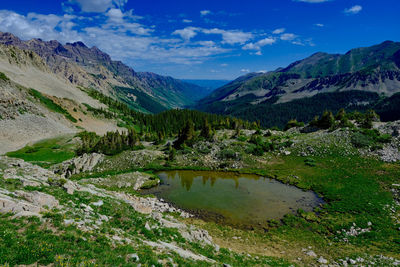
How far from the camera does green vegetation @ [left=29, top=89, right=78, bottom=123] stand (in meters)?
112

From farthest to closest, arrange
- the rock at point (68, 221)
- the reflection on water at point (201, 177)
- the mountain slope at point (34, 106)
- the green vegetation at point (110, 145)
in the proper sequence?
the mountain slope at point (34, 106), the green vegetation at point (110, 145), the reflection on water at point (201, 177), the rock at point (68, 221)

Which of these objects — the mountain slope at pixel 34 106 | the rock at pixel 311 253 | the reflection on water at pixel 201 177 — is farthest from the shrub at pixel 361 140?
the mountain slope at pixel 34 106

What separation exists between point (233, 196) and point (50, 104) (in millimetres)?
120458

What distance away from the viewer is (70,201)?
18062mm

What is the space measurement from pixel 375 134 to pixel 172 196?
5999 centimetres

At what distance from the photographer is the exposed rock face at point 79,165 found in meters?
50.8

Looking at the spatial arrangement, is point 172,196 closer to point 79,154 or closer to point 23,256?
point 23,256

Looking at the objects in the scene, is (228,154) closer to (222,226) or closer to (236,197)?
(236,197)

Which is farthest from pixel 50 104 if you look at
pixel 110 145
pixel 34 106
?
pixel 110 145

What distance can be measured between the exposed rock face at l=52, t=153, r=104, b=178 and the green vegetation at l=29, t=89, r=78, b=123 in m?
71.8

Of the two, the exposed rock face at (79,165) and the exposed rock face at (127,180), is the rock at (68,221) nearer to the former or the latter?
the exposed rock face at (127,180)

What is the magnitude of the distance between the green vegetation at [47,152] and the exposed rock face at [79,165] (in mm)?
4856

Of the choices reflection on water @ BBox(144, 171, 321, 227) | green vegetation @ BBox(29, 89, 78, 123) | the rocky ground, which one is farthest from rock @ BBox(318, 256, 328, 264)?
green vegetation @ BBox(29, 89, 78, 123)

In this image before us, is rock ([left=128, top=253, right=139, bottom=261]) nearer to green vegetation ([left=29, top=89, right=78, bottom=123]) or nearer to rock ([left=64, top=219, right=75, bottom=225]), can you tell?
rock ([left=64, top=219, right=75, bottom=225])
